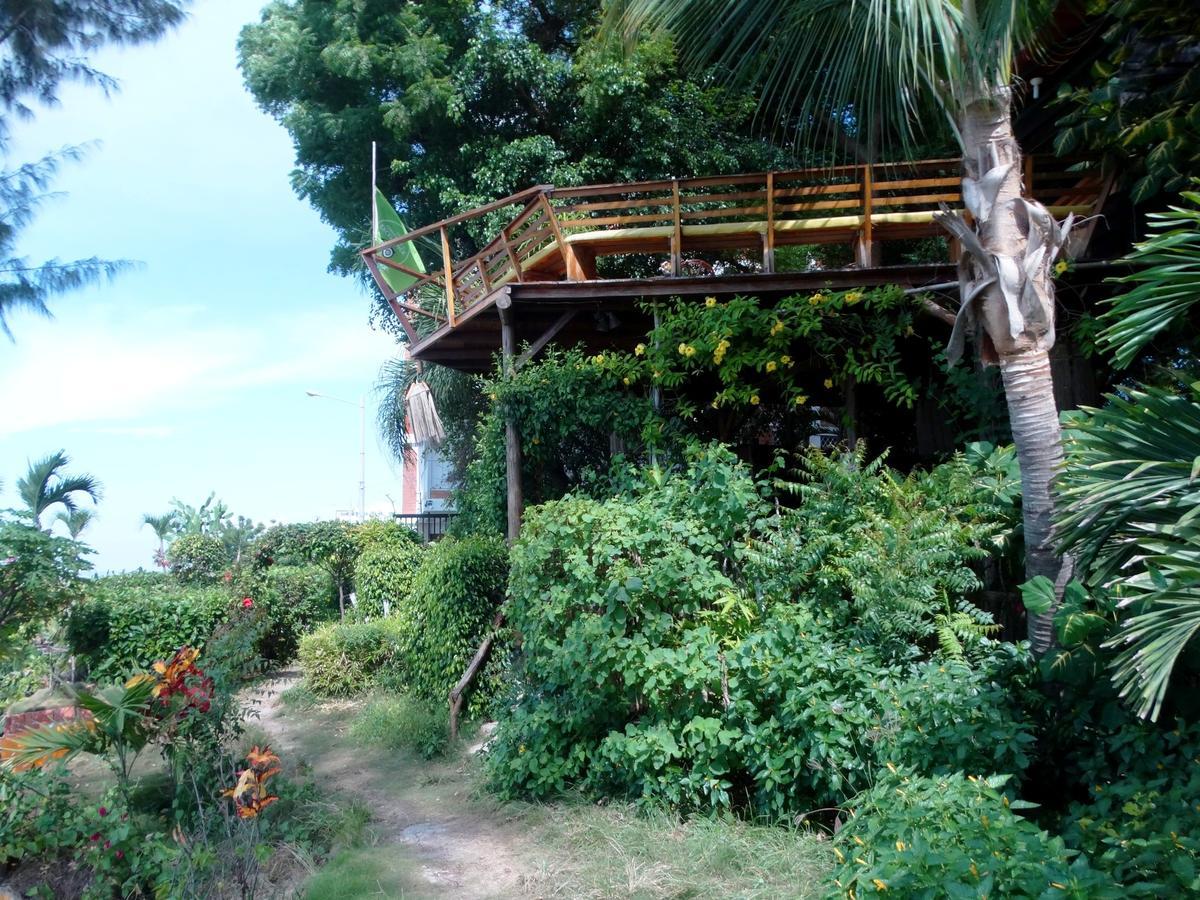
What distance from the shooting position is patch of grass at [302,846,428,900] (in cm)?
511

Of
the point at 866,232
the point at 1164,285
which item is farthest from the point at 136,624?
the point at 1164,285

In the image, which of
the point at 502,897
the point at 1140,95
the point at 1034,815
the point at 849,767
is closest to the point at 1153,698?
the point at 1034,815

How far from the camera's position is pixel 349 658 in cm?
1083

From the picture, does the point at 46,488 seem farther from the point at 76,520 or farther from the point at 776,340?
the point at 776,340

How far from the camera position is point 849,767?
16.1 feet

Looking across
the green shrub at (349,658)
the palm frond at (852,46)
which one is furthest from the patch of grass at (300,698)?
the palm frond at (852,46)

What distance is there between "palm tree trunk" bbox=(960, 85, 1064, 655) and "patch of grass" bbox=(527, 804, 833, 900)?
184cm

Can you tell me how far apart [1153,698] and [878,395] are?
7115 millimetres

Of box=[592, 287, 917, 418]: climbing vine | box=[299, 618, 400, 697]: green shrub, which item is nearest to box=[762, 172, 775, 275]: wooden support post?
box=[592, 287, 917, 418]: climbing vine

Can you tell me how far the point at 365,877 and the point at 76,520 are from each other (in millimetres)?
6828

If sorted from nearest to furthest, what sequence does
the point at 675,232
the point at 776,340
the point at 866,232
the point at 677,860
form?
the point at 677,860, the point at 776,340, the point at 866,232, the point at 675,232

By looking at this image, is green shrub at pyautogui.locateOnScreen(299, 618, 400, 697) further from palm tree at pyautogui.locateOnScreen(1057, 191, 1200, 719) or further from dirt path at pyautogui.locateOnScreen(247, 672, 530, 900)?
palm tree at pyautogui.locateOnScreen(1057, 191, 1200, 719)

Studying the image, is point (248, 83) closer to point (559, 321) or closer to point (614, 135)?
point (614, 135)

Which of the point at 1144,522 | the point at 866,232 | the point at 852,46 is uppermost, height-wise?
the point at 866,232
